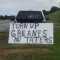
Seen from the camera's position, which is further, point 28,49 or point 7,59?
point 28,49

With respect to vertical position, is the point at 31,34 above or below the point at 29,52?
above

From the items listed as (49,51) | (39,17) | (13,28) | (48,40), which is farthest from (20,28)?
(39,17)

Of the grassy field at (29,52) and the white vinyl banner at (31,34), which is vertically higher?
the white vinyl banner at (31,34)

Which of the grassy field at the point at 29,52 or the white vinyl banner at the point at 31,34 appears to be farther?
the white vinyl banner at the point at 31,34

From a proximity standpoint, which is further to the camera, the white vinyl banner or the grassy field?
the white vinyl banner

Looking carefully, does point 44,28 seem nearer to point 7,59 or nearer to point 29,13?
point 7,59

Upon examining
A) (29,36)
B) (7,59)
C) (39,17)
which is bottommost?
(7,59)

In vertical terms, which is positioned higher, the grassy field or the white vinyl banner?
the white vinyl banner

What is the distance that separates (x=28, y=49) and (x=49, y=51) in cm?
112

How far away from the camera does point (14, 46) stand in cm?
1580

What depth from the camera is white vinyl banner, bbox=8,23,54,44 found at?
53.1 feet

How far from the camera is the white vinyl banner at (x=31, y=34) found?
16.2 metres

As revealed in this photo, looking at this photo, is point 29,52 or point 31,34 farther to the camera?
point 31,34

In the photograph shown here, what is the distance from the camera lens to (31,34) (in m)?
16.4
